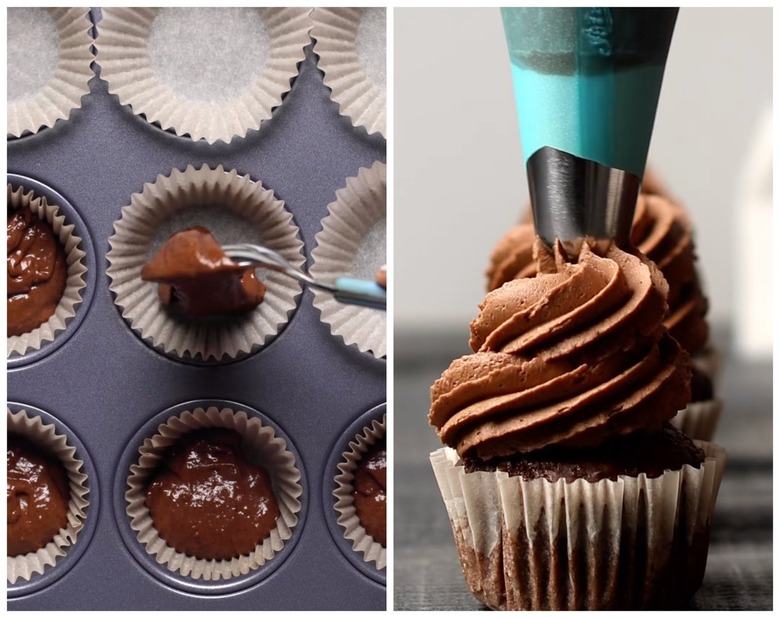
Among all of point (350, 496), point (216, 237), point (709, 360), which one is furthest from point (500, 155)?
point (350, 496)

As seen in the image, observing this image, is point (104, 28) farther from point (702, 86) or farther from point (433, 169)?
point (702, 86)

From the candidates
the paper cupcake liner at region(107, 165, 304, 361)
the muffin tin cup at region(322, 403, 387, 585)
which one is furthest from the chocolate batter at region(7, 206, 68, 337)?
the muffin tin cup at region(322, 403, 387, 585)

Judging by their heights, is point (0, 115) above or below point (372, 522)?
above

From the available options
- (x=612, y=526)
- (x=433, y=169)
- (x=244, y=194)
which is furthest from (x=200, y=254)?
(x=433, y=169)

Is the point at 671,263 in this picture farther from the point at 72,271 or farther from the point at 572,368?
the point at 72,271

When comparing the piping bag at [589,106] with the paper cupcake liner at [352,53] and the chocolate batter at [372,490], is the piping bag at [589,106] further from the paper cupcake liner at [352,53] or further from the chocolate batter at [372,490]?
the chocolate batter at [372,490]

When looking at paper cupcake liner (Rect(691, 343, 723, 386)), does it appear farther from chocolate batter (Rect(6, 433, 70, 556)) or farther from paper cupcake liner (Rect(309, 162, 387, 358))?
chocolate batter (Rect(6, 433, 70, 556))

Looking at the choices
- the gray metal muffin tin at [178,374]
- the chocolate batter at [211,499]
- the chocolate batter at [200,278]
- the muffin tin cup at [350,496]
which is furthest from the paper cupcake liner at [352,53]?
the chocolate batter at [211,499]
